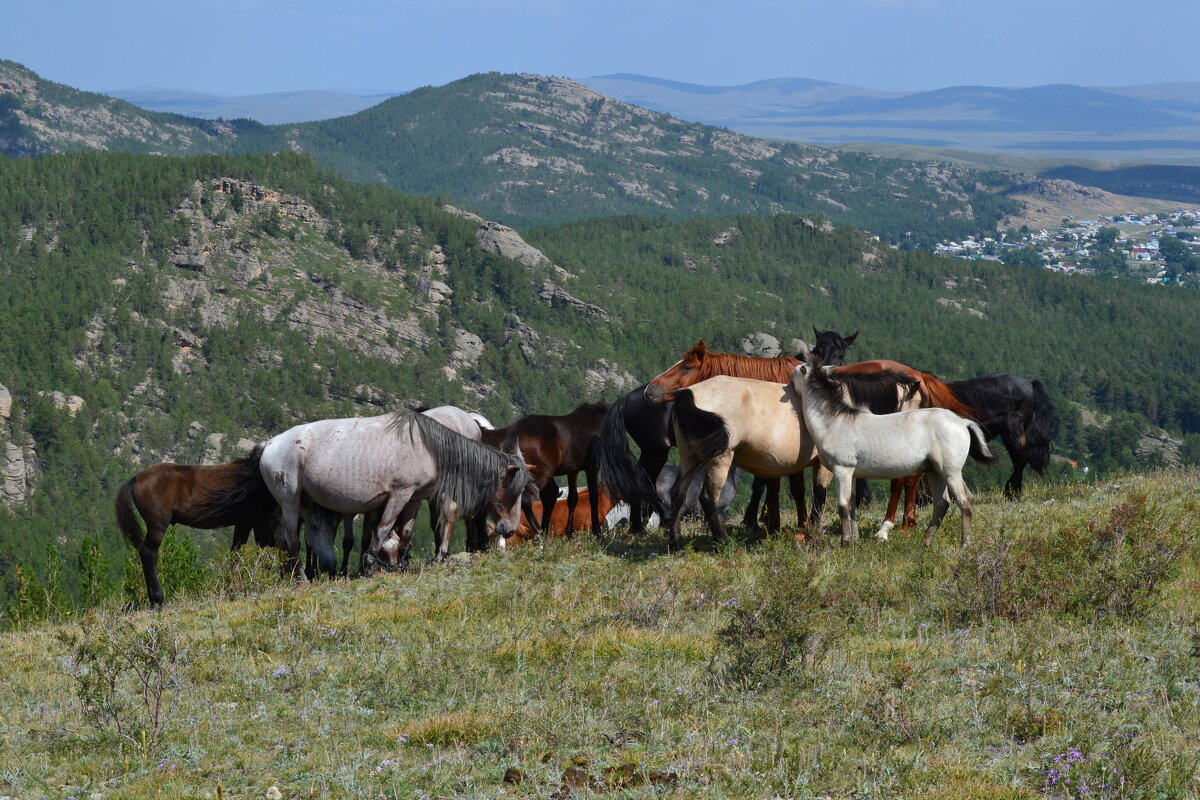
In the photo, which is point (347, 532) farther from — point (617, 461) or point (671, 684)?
point (671, 684)

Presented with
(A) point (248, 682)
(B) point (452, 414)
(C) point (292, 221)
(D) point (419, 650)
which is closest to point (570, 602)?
(D) point (419, 650)

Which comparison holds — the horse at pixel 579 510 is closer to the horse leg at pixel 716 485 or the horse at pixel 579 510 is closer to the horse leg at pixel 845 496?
the horse leg at pixel 716 485

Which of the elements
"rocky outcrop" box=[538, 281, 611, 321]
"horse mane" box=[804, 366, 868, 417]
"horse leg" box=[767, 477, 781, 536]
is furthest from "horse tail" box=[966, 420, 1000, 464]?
"rocky outcrop" box=[538, 281, 611, 321]

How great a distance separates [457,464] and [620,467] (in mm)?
2155

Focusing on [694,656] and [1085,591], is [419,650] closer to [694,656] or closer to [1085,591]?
[694,656]

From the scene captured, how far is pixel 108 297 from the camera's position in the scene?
15025cm

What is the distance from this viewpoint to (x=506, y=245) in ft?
639

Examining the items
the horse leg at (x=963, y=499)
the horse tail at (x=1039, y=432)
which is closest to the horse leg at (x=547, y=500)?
the horse leg at (x=963, y=499)

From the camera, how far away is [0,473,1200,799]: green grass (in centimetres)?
637

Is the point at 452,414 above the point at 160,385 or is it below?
above

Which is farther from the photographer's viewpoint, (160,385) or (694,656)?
(160,385)

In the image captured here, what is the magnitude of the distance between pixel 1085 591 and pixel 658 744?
490 centimetres

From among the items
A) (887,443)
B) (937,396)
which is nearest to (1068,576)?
(887,443)

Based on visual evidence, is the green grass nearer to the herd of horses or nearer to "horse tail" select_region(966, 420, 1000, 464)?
"horse tail" select_region(966, 420, 1000, 464)
